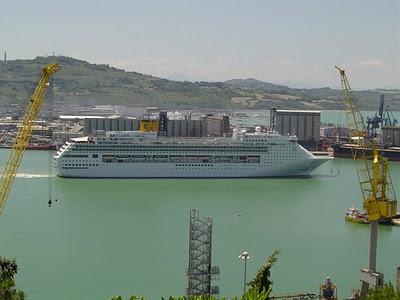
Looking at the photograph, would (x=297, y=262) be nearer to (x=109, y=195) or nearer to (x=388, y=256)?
(x=388, y=256)

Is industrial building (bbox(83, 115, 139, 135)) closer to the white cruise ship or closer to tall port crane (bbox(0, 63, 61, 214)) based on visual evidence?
the white cruise ship

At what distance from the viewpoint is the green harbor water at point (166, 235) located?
11.9 metres

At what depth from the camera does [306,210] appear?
19.1 m

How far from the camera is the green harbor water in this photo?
1188 cm

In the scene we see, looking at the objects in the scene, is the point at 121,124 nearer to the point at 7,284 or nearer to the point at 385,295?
the point at 7,284

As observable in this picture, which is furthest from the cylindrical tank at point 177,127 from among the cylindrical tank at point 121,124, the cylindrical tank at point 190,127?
the cylindrical tank at point 121,124

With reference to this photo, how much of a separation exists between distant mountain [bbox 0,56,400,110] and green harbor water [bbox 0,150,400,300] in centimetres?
4405

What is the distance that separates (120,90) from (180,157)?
170 ft

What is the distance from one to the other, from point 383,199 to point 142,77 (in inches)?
3040

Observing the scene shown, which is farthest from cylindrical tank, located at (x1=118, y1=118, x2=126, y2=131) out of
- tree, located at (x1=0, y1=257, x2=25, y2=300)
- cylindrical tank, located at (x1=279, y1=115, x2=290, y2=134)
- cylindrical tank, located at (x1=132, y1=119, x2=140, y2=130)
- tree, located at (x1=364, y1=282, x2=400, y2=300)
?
tree, located at (x1=364, y1=282, x2=400, y2=300)

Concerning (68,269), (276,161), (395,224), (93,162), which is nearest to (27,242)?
(68,269)

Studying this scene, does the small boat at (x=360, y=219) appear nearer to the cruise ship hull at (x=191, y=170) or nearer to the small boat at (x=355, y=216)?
the small boat at (x=355, y=216)

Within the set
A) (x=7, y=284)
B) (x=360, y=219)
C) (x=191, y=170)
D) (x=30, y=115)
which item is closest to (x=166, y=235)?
(x=30, y=115)

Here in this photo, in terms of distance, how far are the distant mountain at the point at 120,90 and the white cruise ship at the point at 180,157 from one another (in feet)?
128
